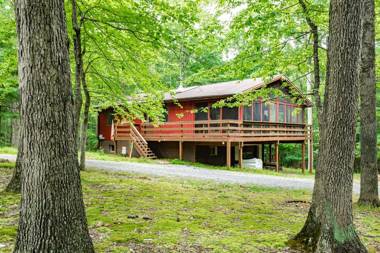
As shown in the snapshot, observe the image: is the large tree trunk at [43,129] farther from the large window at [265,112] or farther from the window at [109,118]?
the window at [109,118]

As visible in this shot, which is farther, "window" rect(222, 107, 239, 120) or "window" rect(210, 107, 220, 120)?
"window" rect(210, 107, 220, 120)

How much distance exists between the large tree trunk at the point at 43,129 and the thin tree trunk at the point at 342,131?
8.82 ft

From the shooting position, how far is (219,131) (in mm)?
17453

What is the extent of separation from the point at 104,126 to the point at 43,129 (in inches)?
905

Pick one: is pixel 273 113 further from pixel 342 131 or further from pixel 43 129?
pixel 43 129

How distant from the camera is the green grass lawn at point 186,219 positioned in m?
4.10

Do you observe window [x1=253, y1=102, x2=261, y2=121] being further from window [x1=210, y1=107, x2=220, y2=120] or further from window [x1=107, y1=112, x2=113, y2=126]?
window [x1=107, y1=112, x2=113, y2=126]

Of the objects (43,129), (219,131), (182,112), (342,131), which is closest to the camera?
(43,129)

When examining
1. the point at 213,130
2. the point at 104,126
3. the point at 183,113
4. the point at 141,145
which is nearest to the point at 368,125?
the point at 213,130

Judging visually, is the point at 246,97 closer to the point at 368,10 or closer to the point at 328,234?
the point at 368,10

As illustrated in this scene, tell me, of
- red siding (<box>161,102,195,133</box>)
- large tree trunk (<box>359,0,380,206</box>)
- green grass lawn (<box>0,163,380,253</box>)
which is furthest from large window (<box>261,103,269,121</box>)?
large tree trunk (<box>359,0,380,206</box>)

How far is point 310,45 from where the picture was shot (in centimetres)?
803

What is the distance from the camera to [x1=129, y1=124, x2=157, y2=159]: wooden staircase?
64.5ft

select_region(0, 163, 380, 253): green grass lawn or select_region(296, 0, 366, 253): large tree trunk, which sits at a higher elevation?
select_region(296, 0, 366, 253): large tree trunk
